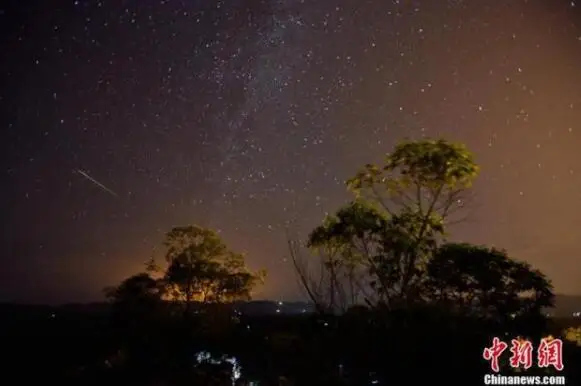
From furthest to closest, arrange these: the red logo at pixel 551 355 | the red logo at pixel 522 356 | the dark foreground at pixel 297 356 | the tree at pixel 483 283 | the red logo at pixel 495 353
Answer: the tree at pixel 483 283 → the dark foreground at pixel 297 356 → the red logo at pixel 495 353 → the red logo at pixel 522 356 → the red logo at pixel 551 355

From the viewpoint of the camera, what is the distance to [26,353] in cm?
1784

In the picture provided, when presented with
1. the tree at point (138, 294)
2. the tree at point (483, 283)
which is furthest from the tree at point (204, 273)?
the tree at point (483, 283)

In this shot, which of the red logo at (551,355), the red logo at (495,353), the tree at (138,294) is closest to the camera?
the red logo at (551,355)

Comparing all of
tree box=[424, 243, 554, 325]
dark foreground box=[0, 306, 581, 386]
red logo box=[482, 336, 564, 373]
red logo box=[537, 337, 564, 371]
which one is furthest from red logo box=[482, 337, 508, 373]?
tree box=[424, 243, 554, 325]

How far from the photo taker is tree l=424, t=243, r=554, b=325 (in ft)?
44.1

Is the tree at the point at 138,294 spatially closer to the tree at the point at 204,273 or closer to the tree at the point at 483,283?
the tree at the point at 204,273

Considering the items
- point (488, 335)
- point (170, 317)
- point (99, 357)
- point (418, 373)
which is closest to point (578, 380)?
point (488, 335)

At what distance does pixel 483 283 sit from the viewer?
44.5 feet

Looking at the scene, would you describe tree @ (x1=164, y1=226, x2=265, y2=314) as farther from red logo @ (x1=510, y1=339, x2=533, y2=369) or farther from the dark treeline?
red logo @ (x1=510, y1=339, x2=533, y2=369)

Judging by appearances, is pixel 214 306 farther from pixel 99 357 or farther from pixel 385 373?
pixel 385 373

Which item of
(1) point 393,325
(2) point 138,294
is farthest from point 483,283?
(2) point 138,294

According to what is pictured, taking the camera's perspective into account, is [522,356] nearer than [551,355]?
No

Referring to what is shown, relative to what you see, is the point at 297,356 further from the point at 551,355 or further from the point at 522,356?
the point at 551,355

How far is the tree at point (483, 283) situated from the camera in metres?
13.4
